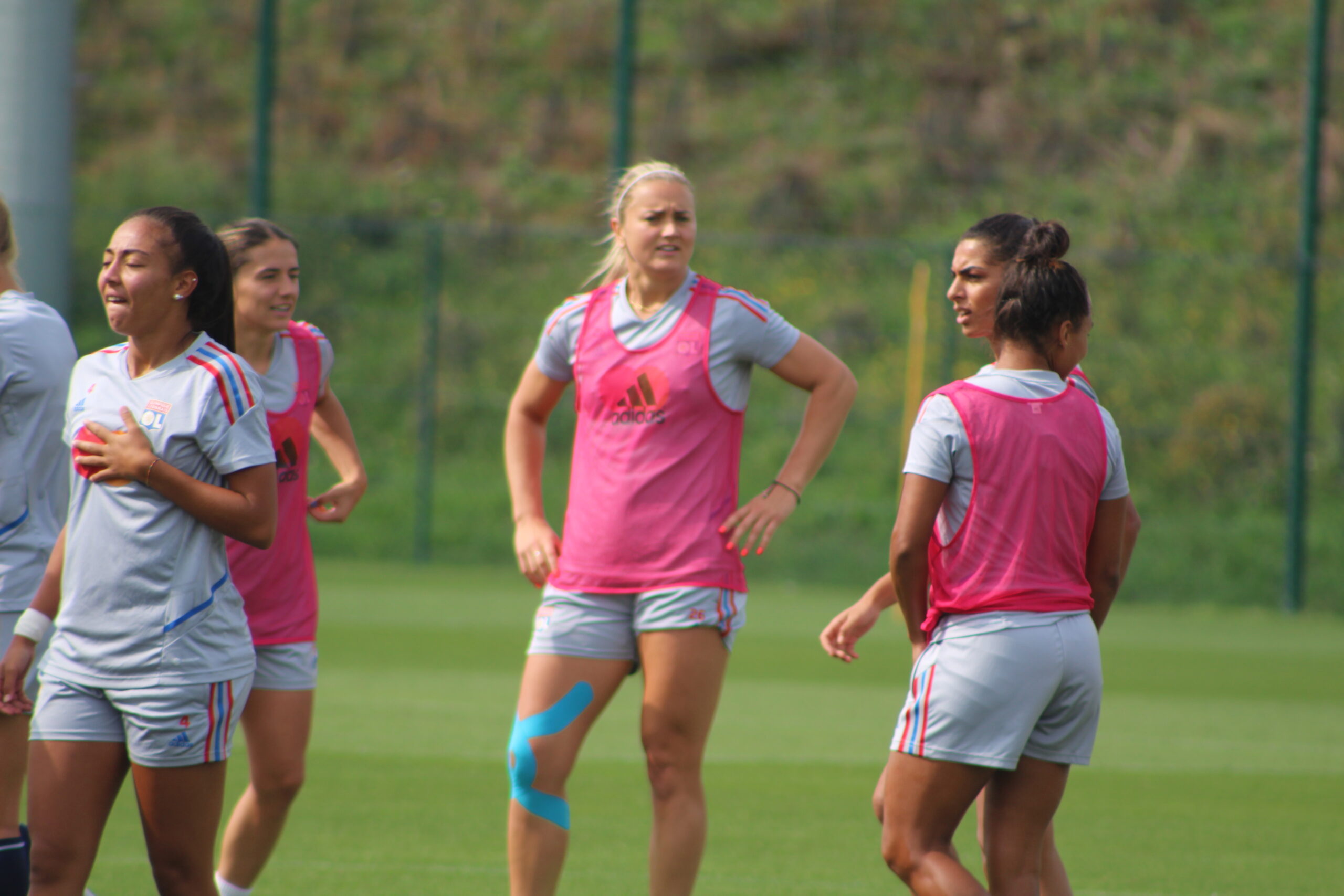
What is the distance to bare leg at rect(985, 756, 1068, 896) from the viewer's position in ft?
10.7

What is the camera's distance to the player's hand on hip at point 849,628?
3.54 metres

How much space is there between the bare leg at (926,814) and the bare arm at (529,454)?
4.45ft

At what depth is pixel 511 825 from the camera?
399cm

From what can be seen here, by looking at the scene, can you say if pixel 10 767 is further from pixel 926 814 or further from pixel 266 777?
pixel 926 814

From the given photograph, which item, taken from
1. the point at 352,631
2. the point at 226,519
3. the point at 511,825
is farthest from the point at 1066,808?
the point at 352,631

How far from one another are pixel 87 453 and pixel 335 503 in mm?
1566

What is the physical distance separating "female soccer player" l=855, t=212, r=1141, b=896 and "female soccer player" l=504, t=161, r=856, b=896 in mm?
561

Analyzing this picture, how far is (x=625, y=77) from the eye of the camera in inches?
601

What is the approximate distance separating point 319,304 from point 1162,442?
378 inches

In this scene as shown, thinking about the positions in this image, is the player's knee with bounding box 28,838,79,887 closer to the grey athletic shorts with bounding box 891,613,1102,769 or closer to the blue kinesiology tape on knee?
the blue kinesiology tape on knee

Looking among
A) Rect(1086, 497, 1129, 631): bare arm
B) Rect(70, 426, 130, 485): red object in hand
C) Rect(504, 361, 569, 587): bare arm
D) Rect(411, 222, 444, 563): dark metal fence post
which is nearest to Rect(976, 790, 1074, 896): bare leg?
Rect(1086, 497, 1129, 631): bare arm

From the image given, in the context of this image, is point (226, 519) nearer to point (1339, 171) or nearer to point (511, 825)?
point (511, 825)

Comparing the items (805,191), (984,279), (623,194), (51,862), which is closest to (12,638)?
(51,862)

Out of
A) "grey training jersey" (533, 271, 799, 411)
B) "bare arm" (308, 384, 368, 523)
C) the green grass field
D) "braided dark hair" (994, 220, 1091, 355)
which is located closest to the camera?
"braided dark hair" (994, 220, 1091, 355)
